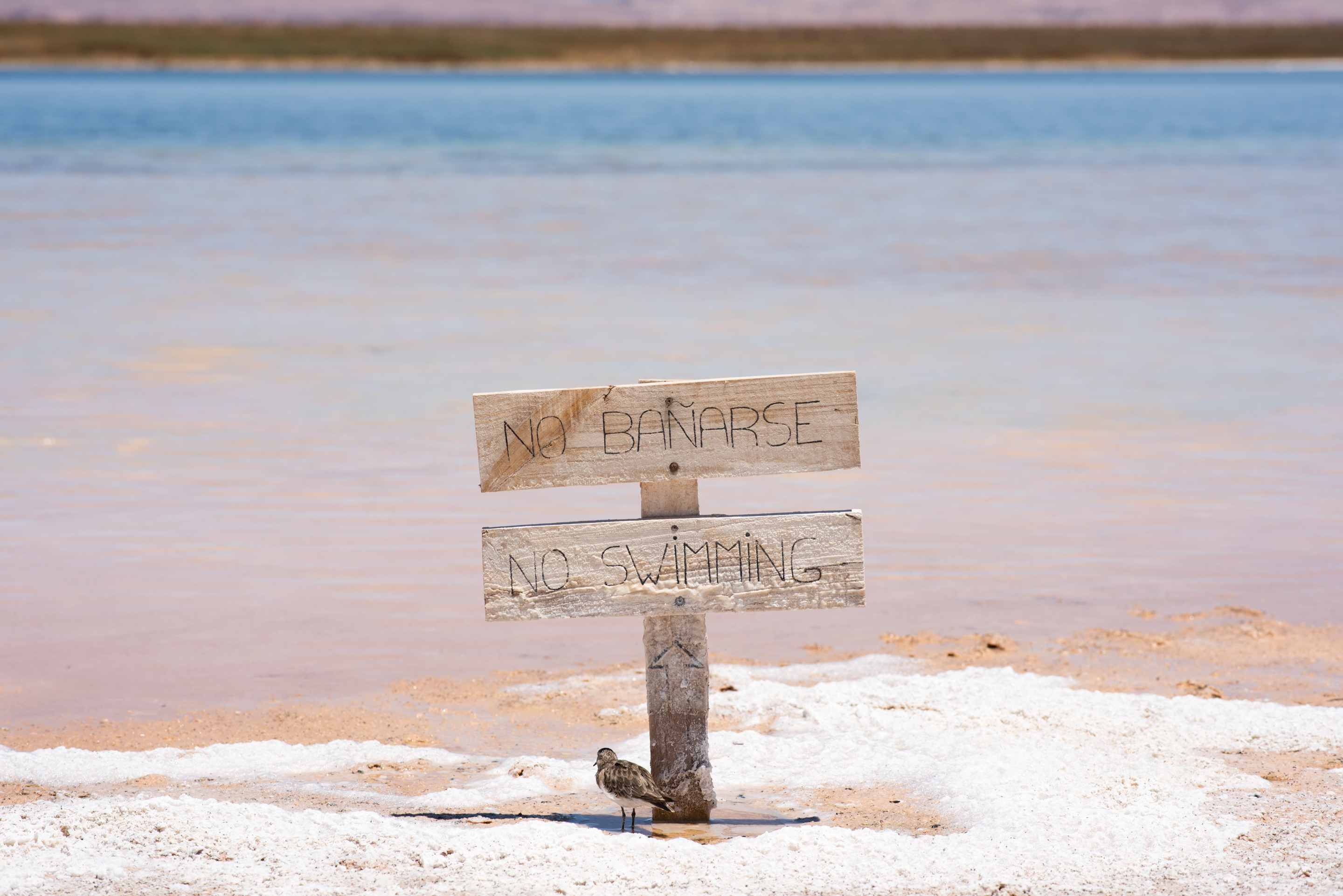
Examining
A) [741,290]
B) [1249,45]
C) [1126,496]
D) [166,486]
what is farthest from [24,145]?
[1249,45]

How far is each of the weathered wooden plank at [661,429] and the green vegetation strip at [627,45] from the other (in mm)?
102815

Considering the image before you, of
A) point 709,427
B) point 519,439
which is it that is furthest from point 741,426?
point 519,439

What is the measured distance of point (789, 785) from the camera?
4488 mm

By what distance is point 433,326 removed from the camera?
12.8 m

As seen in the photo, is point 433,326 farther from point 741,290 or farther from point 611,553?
point 611,553

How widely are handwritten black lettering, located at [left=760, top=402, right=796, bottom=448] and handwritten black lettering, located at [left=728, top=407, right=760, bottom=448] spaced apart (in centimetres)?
2

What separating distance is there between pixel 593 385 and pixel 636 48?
10982cm

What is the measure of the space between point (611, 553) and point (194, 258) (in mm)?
13897

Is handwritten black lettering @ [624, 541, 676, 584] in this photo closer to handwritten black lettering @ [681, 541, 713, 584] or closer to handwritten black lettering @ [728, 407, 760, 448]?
handwritten black lettering @ [681, 541, 713, 584]

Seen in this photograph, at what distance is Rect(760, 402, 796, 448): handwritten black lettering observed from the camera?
157 inches

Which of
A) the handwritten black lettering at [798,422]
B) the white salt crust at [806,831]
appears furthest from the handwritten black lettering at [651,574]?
the white salt crust at [806,831]

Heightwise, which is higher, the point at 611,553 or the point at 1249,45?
the point at 1249,45

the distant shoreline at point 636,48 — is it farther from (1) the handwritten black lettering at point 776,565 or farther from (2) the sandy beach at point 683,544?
(1) the handwritten black lettering at point 776,565

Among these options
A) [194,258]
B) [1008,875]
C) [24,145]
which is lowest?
[1008,875]
